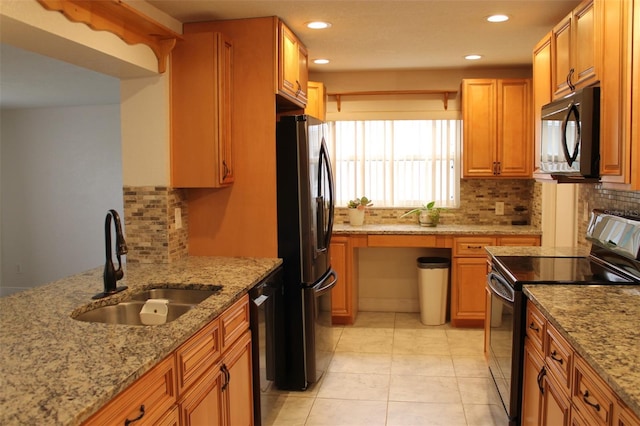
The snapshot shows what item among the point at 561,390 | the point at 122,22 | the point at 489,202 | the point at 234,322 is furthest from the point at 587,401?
the point at 489,202

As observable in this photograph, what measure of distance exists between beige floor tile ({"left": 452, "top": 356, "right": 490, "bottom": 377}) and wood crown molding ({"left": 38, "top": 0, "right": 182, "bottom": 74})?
2.72m

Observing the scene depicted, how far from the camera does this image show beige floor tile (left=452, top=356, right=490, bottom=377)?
358cm

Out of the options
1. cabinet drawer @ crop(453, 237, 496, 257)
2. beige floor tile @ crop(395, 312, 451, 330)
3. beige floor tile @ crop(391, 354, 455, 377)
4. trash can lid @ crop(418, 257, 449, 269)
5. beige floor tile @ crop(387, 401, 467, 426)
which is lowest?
beige floor tile @ crop(387, 401, 467, 426)

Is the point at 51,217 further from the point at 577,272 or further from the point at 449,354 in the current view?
the point at 577,272

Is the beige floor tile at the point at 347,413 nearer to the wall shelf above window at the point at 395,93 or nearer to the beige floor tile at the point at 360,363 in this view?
the beige floor tile at the point at 360,363

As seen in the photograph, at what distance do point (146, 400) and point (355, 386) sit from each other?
6.82 feet

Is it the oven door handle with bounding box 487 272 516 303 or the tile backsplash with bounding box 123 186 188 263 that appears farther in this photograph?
the tile backsplash with bounding box 123 186 188 263

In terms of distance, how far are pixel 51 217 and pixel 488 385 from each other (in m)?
5.50

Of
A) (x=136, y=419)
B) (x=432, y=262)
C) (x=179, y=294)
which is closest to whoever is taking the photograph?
(x=136, y=419)

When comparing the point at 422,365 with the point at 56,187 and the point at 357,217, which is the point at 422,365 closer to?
the point at 357,217

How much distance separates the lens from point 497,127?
4.61 m

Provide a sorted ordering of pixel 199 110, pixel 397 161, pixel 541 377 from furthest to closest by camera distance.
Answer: pixel 397 161 < pixel 199 110 < pixel 541 377

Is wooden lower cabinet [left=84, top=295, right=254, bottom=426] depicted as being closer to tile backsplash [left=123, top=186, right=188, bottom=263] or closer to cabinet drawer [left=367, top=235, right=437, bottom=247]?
tile backsplash [left=123, top=186, right=188, bottom=263]

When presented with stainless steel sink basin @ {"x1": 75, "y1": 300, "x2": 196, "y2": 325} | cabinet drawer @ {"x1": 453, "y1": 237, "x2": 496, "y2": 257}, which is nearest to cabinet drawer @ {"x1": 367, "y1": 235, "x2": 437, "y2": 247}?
cabinet drawer @ {"x1": 453, "y1": 237, "x2": 496, "y2": 257}
